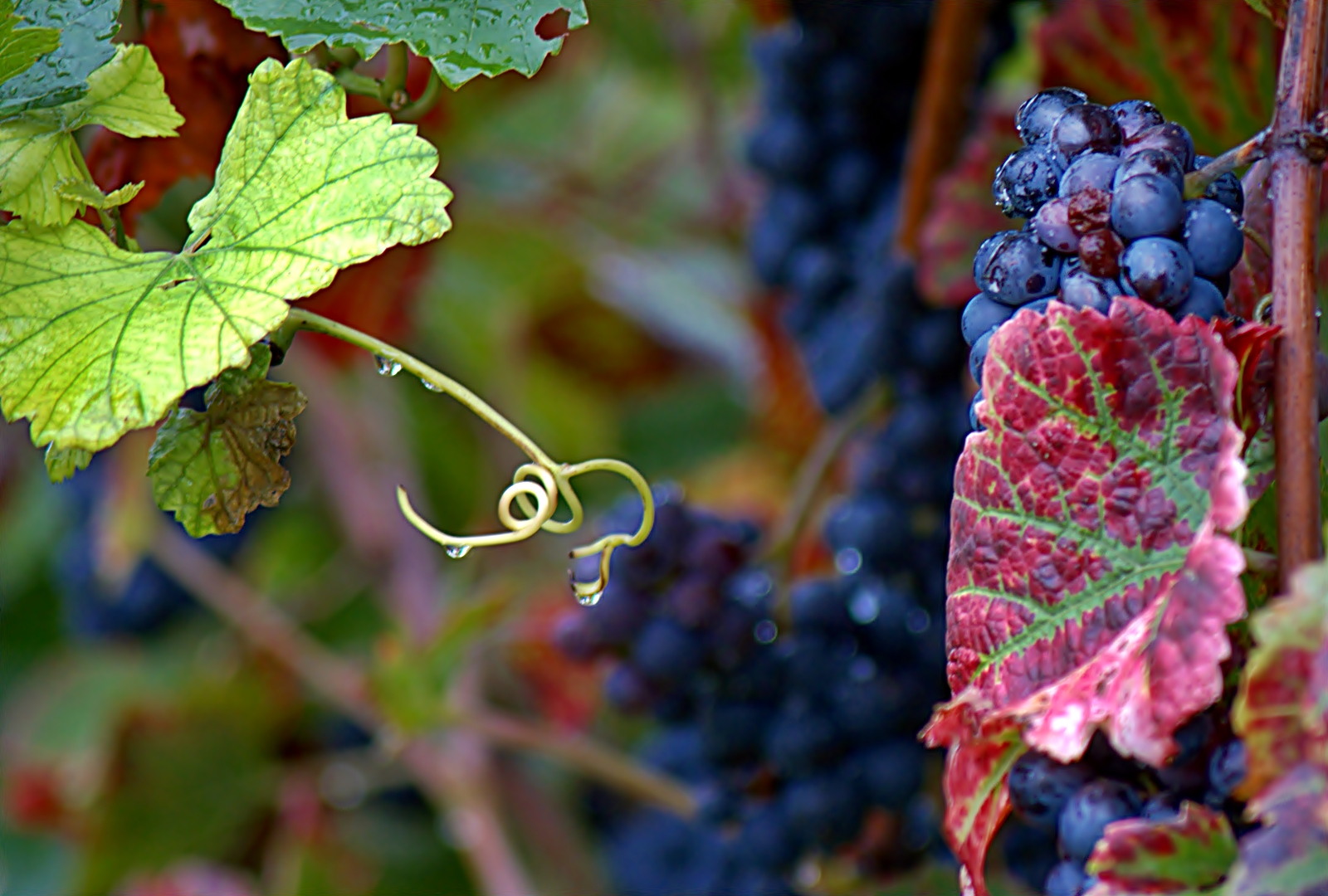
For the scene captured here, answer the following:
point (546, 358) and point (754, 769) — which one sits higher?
point (754, 769)

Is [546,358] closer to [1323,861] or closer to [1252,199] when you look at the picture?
[1252,199]

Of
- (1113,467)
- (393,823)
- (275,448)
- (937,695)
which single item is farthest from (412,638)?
(1113,467)

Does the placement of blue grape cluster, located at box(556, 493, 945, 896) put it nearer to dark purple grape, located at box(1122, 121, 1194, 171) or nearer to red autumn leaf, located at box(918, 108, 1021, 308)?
red autumn leaf, located at box(918, 108, 1021, 308)

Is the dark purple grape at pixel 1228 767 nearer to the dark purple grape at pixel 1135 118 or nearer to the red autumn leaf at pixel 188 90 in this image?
the dark purple grape at pixel 1135 118

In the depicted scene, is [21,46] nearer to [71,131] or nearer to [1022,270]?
[71,131]

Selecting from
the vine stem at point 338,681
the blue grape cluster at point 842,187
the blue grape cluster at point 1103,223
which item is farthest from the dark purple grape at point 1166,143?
the vine stem at point 338,681
